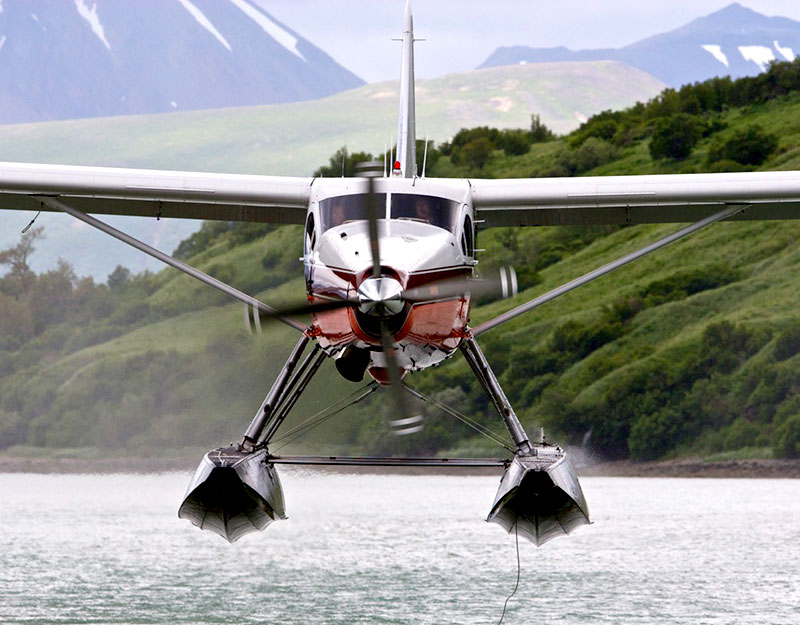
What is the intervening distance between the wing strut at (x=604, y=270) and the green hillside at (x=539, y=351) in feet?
75.7

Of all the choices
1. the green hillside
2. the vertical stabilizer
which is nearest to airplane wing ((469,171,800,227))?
the vertical stabilizer

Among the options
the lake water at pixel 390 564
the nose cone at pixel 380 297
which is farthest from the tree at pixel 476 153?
the nose cone at pixel 380 297

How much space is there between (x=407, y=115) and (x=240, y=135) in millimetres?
102773

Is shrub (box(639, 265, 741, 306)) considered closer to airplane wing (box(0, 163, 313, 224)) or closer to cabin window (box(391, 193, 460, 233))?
airplane wing (box(0, 163, 313, 224))

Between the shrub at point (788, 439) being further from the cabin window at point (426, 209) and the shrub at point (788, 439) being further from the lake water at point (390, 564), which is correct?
the cabin window at point (426, 209)

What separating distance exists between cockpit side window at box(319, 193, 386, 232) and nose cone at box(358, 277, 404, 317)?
4.04 ft

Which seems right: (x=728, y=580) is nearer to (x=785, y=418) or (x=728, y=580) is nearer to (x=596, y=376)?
(x=785, y=418)

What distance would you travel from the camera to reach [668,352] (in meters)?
50.1

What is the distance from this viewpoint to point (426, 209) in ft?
36.3

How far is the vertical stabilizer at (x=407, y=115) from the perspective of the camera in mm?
13453

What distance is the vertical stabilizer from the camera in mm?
13453

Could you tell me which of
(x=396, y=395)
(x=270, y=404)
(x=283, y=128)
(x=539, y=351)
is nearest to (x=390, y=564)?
(x=270, y=404)

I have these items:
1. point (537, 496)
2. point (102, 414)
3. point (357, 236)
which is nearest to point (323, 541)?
point (537, 496)

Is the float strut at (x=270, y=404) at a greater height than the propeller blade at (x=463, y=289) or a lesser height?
lesser
